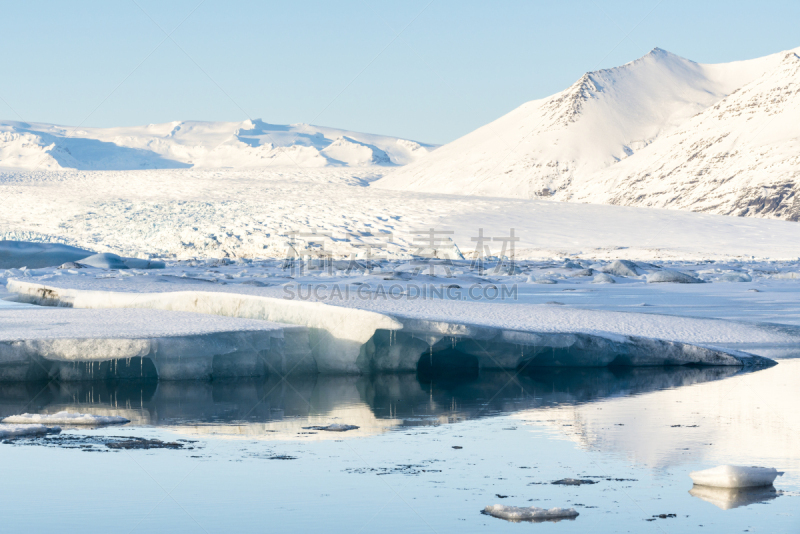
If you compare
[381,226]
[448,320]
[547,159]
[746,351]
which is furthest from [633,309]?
[547,159]

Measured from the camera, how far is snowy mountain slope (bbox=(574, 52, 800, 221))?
163 ft

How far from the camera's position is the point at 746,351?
696 centimetres

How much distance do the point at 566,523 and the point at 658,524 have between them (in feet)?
0.99

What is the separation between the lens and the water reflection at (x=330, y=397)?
4.63 metres

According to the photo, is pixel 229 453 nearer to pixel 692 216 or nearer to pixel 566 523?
pixel 566 523

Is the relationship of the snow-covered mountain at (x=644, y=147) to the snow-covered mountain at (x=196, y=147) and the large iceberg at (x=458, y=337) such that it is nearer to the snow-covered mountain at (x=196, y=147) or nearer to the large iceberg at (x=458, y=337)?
the snow-covered mountain at (x=196, y=147)

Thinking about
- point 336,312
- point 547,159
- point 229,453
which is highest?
point 547,159

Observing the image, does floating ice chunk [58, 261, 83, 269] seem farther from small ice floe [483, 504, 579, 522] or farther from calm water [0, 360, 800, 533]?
small ice floe [483, 504, 579, 522]

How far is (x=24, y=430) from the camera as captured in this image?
162 inches

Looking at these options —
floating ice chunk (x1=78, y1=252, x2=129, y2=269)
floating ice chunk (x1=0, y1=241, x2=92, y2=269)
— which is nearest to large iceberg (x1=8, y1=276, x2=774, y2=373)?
floating ice chunk (x1=78, y1=252, x2=129, y2=269)

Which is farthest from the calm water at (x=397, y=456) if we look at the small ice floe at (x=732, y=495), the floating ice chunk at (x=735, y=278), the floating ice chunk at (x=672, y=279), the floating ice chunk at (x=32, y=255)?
the floating ice chunk at (x=32, y=255)

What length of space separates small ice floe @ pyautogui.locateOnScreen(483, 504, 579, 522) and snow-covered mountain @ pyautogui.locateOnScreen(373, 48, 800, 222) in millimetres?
48603

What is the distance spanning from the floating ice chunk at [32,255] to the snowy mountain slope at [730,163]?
3909 centimetres

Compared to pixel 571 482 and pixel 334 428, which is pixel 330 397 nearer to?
pixel 334 428
